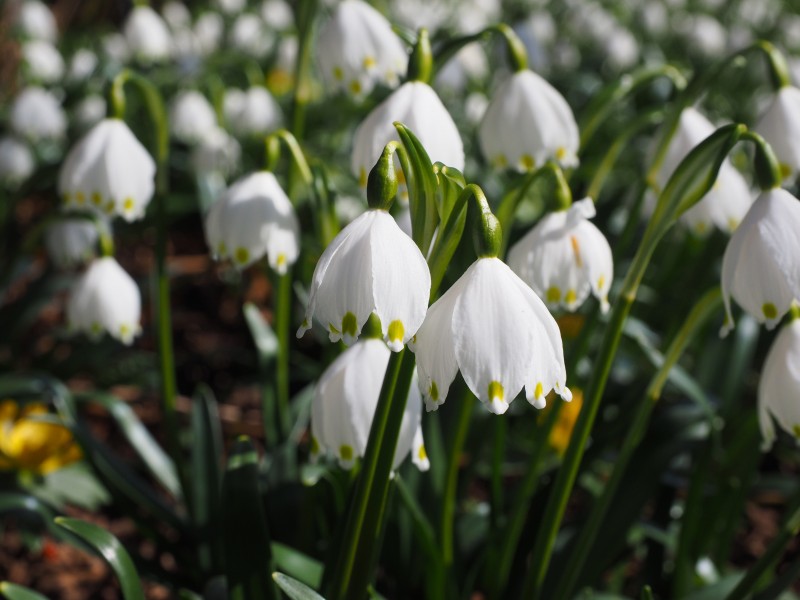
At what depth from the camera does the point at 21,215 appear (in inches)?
170

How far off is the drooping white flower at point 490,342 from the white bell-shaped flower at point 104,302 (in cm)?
111

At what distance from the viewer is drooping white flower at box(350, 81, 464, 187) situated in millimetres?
1432

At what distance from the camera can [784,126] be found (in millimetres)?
1587

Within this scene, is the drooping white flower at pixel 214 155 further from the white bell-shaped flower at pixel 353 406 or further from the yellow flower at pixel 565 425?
the white bell-shaped flower at pixel 353 406

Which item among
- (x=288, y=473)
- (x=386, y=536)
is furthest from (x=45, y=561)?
(x=386, y=536)

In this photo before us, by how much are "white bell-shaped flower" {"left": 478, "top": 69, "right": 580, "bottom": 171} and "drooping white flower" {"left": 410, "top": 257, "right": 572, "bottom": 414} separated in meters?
0.59

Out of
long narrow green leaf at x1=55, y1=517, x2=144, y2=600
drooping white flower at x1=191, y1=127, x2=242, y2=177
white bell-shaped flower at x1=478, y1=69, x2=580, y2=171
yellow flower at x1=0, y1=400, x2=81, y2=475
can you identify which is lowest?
yellow flower at x1=0, y1=400, x2=81, y2=475

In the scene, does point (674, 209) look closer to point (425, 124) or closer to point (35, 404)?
point (425, 124)

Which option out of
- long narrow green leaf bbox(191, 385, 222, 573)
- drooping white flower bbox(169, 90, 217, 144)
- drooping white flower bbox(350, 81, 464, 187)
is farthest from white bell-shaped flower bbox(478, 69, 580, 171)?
drooping white flower bbox(169, 90, 217, 144)

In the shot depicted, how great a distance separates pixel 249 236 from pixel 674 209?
2.13 feet

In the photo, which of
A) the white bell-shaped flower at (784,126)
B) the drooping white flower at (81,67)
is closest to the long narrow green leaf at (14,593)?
the white bell-shaped flower at (784,126)

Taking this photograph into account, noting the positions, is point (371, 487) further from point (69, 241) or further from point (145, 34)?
point (145, 34)

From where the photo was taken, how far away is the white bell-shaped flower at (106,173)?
1805 millimetres

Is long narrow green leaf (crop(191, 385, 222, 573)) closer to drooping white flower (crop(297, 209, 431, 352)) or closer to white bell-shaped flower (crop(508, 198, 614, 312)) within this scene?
white bell-shaped flower (crop(508, 198, 614, 312))
